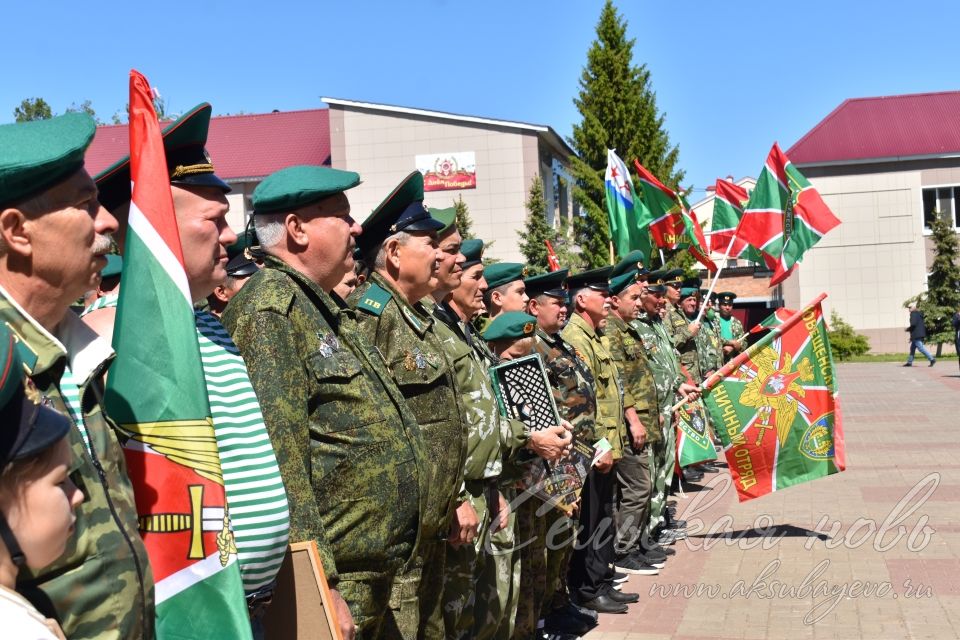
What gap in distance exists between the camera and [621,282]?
922cm

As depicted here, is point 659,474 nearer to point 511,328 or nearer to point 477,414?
point 511,328

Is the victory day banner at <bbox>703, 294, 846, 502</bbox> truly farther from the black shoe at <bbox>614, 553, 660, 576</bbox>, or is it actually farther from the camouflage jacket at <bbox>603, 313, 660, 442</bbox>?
the black shoe at <bbox>614, 553, 660, 576</bbox>

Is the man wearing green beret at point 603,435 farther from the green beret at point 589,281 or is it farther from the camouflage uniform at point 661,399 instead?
the camouflage uniform at point 661,399

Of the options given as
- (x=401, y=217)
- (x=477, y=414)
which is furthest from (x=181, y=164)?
(x=477, y=414)

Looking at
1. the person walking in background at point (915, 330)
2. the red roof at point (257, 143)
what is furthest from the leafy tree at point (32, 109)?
the person walking in background at point (915, 330)

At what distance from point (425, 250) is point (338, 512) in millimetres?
1547

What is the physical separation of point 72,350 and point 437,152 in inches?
1377

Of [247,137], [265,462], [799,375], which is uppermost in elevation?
[247,137]

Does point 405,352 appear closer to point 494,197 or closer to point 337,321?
point 337,321

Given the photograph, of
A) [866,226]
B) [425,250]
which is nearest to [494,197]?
[866,226]

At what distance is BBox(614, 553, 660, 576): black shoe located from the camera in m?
8.15

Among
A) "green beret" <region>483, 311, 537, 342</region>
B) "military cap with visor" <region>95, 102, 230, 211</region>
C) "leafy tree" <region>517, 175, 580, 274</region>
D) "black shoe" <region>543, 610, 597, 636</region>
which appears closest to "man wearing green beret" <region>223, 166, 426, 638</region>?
"military cap with visor" <region>95, 102, 230, 211</region>

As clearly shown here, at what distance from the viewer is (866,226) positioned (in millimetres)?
42812

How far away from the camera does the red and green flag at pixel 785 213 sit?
12.1 meters
